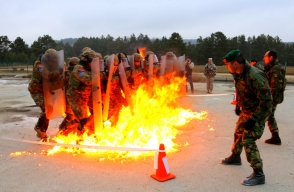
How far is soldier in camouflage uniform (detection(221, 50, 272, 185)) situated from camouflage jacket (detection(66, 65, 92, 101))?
267 cm

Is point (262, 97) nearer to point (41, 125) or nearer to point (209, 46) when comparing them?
point (41, 125)

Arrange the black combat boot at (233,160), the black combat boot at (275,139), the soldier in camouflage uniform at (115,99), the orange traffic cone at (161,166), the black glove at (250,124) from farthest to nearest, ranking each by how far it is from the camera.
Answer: the soldier in camouflage uniform at (115,99), the black combat boot at (275,139), the black combat boot at (233,160), the orange traffic cone at (161,166), the black glove at (250,124)

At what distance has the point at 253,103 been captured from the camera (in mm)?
4156

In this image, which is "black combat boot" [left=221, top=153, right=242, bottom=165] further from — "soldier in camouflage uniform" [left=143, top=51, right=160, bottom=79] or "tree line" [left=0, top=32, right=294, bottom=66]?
"tree line" [left=0, top=32, right=294, bottom=66]

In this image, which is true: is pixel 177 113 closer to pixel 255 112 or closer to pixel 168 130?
pixel 168 130

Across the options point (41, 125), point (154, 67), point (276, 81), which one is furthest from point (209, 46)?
point (41, 125)

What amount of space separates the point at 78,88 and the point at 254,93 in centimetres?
332

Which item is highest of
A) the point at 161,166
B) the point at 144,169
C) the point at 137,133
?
the point at 137,133

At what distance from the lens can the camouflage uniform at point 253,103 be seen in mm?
3859

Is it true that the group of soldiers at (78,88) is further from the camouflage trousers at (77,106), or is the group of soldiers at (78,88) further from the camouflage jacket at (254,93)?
the camouflage jacket at (254,93)

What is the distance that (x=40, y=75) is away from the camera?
5641 mm

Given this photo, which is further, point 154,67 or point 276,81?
point 154,67

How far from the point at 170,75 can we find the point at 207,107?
2.20 meters

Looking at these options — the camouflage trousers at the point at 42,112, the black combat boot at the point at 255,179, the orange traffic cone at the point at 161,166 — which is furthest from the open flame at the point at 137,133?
the black combat boot at the point at 255,179
